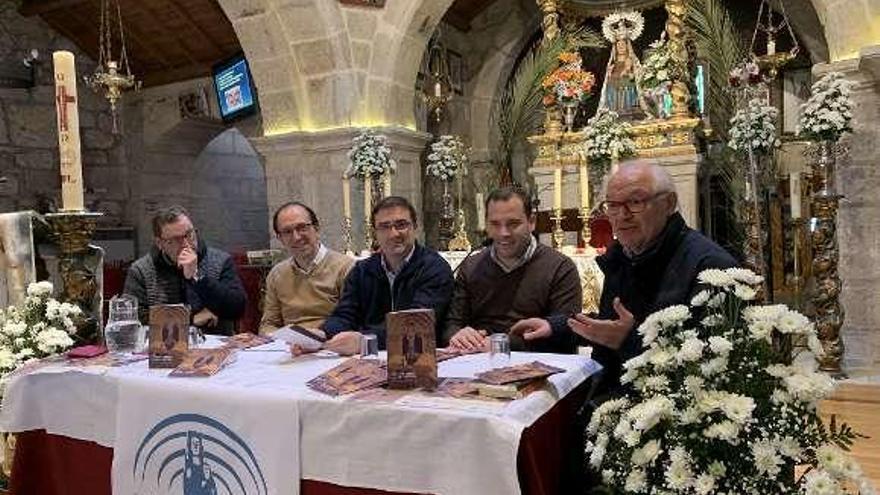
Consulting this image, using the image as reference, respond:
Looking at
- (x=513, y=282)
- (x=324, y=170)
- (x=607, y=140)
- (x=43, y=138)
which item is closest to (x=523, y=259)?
(x=513, y=282)

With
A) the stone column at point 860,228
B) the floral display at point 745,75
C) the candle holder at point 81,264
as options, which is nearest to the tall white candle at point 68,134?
the candle holder at point 81,264

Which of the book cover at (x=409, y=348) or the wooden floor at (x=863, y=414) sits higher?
the book cover at (x=409, y=348)

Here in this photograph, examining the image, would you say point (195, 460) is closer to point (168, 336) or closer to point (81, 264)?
point (168, 336)

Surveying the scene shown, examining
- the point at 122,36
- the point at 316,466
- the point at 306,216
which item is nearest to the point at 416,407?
the point at 316,466

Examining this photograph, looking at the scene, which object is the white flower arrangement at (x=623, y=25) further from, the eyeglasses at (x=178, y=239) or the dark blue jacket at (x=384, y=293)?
the eyeglasses at (x=178, y=239)

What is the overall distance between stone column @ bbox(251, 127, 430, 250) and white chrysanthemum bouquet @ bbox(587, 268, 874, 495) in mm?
4671

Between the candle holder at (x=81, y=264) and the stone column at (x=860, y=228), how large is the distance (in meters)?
4.31

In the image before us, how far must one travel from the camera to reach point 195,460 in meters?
2.07

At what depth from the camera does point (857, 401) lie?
170 inches

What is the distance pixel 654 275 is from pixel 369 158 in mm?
3711

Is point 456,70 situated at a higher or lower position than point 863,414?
higher

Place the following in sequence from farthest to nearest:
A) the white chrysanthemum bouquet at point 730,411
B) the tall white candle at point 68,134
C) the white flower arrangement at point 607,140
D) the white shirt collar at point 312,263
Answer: the white flower arrangement at point 607,140
the white shirt collar at point 312,263
the tall white candle at point 68,134
the white chrysanthemum bouquet at point 730,411

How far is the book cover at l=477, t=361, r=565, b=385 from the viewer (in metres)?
1.82

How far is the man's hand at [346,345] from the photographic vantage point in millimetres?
2412
